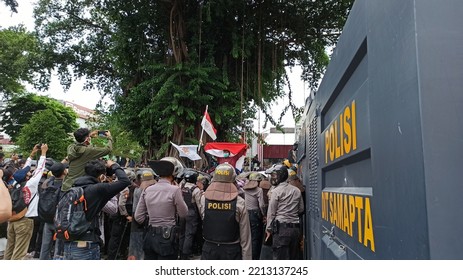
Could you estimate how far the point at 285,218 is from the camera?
484 centimetres

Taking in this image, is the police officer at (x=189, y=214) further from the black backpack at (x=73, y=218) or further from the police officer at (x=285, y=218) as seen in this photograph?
the black backpack at (x=73, y=218)

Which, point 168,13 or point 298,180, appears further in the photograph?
point 168,13

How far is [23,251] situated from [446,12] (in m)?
6.27

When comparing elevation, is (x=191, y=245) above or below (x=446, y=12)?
below

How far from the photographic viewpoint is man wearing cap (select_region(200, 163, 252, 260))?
374cm

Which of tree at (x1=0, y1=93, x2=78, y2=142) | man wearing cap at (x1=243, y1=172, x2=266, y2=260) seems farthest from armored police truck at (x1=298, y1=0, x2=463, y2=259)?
tree at (x1=0, y1=93, x2=78, y2=142)

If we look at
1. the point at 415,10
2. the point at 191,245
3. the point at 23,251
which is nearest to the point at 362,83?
the point at 415,10

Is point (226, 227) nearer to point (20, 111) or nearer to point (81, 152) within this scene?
point (81, 152)

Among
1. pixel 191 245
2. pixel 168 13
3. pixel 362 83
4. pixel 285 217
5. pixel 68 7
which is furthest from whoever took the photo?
pixel 68 7

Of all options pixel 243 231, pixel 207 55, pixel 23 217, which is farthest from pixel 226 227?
pixel 207 55

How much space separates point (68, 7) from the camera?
16.2 metres

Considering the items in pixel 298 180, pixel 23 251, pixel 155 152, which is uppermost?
pixel 155 152

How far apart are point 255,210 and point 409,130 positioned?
5533 millimetres

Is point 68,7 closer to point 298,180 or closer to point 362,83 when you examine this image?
point 298,180
